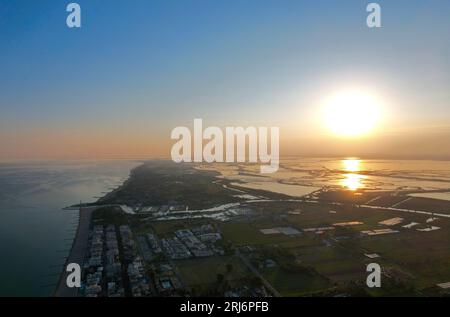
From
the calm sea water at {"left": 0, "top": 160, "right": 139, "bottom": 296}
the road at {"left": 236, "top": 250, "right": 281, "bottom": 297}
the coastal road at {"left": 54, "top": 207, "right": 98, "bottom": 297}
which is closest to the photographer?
the road at {"left": 236, "top": 250, "right": 281, "bottom": 297}

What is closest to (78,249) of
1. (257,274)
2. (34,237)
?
(34,237)

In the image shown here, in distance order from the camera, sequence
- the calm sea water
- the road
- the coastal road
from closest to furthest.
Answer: the road < the coastal road < the calm sea water

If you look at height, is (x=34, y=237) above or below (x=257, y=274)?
below

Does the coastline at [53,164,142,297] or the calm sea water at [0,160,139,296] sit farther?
the calm sea water at [0,160,139,296]

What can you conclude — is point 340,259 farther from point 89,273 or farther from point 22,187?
point 22,187

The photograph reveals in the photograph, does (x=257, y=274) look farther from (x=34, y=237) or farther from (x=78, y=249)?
(x=34, y=237)

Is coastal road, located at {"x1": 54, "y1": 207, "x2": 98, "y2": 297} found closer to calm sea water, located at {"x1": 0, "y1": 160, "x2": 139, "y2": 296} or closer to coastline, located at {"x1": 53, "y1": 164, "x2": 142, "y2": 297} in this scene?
coastline, located at {"x1": 53, "y1": 164, "x2": 142, "y2": 297}

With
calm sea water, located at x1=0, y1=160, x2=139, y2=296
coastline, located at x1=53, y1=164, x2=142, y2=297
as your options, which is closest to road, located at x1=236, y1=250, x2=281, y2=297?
coastline, located at x1=53, y1=164, x2=142, y2=297

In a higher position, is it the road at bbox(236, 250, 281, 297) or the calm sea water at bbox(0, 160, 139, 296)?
the road at bbox(236, 250, 281, 297)
